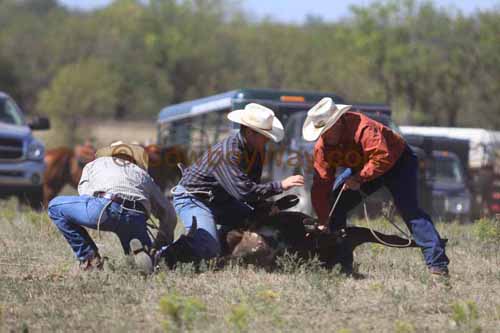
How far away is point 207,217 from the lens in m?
8.64

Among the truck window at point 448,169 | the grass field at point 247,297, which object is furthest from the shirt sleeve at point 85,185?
the truck window at point 448,169

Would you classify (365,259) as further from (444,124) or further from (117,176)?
(444,124)

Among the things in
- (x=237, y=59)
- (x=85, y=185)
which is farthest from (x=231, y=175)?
(x=237, y=59)

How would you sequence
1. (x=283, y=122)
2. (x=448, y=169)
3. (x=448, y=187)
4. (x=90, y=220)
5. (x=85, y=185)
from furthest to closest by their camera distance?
(x=448, y=169) < (x=448, y=187) < (x=283, y=122) < (x=85, y=185) < (x=90, y=220)

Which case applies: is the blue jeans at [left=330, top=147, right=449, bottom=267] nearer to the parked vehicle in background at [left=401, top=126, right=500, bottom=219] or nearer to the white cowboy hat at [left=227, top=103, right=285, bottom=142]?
the white cowboy hat at [left=227, top=103, right=285, bottom=142]

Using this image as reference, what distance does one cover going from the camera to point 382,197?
14969 millimetres

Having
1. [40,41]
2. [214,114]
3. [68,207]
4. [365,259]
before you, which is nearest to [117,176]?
[68,207]

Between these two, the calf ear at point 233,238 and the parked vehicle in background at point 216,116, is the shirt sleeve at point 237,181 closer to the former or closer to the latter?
the calf ear at point 233,238

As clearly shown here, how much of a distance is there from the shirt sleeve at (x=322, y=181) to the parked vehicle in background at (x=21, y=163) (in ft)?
31.4

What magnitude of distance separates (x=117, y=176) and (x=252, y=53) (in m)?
48.4

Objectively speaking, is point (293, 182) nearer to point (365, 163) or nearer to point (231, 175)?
point (231, 175)

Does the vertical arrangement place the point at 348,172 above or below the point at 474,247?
above

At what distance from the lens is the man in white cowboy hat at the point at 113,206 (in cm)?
821

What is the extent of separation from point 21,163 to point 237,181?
9956 millimetres
